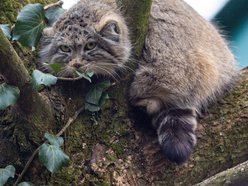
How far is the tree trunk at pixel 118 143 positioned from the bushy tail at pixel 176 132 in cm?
4

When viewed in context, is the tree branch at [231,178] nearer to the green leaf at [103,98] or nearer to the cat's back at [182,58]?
the green leaf at [103,98]

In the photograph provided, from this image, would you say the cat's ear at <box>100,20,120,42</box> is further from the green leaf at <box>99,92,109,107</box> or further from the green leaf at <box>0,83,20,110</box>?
the green leaf at <box>0,83,20,110</box>

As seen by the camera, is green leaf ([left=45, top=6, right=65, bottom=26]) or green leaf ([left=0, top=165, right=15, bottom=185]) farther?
green leaf ([left=45, top=6, right=65, bottom=26])

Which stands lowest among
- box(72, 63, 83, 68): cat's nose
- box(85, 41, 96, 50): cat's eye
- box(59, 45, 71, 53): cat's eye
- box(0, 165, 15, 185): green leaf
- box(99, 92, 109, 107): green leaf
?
box(0, 165, 15, 185): green leaf

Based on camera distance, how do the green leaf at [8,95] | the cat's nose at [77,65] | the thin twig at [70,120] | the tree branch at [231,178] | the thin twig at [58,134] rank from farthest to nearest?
the cat's nose at [77,65] < the thin twig at [70,120] < the thin twig at [58,134] < the green leaf at [8,95] < the tree branch at [231,178]

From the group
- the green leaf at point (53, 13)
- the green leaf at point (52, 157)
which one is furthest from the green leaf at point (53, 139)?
the green leaf at point (53, 13)

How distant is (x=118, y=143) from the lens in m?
2.37

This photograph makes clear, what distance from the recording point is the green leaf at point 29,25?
94.8 inches

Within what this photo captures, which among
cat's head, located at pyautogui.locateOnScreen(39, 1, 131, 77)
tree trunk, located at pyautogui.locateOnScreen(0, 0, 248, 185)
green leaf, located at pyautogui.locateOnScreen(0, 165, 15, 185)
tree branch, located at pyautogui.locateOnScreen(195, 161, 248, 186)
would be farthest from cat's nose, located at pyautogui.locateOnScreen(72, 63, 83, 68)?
tree branch, located at pyautogui.locateOnScreen(195, 161, 248, 186)

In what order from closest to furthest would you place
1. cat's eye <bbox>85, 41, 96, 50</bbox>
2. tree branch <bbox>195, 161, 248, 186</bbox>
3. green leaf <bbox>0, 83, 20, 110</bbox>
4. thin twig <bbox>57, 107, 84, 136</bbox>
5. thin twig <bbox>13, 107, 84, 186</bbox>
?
1. tree branch <bbox>195, 161, 248, 186</bbox>
2. green leaf <bbox>0, 83, 20, 110</bbox>
3. thin twig <bbox>13, 107, 84, 186</bbox>
4. thin twig <bbox>57, 107, 84, 136</bbox>
5. cat's eye <bbox>85, 41, 96, 50</bbox>

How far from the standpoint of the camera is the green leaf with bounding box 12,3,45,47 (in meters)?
2.41

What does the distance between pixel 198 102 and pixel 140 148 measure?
47 cm

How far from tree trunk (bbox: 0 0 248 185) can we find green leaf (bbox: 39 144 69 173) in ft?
0.37

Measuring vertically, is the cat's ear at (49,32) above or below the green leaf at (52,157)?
below
